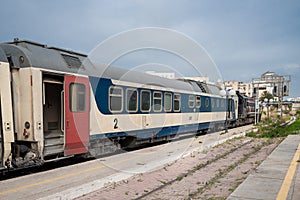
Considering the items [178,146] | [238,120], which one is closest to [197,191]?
[178,146]

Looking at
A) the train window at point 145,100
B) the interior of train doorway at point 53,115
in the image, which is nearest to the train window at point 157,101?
the train window at point 145,100

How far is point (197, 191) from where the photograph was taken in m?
6.15

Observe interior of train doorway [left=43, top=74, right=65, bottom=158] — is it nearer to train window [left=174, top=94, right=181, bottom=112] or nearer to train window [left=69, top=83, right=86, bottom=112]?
train window [left=69, top=83, right=86, bottom=112]

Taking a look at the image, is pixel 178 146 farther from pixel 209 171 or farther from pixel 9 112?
pixel 9 112

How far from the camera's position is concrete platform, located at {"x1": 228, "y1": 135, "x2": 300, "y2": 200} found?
17.9ft

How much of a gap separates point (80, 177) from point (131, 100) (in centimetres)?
438

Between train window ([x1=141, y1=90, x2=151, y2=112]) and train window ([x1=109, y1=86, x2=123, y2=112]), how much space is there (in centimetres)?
150

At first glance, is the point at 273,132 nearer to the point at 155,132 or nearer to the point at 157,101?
the point at 155,132

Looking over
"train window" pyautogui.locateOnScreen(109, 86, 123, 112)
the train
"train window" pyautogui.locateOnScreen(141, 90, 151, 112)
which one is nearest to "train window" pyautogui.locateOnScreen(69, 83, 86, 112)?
the train

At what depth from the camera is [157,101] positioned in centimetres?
1298

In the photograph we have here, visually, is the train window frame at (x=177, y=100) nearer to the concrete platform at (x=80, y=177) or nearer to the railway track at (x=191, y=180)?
the concrete platform at (x=80, y=177)

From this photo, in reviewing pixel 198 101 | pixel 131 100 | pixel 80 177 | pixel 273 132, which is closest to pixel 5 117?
pixel 80 177

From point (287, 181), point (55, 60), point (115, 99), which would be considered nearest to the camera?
point (287, 181)

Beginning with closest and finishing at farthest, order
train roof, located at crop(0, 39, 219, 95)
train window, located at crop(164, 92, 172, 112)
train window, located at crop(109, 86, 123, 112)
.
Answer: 1. train roof, located at crop(0, 39, 219, 95)
2. train window, located at crop(109, 86, 123, 112)
3. train window, located at crop(164, 92, 172, 112)
